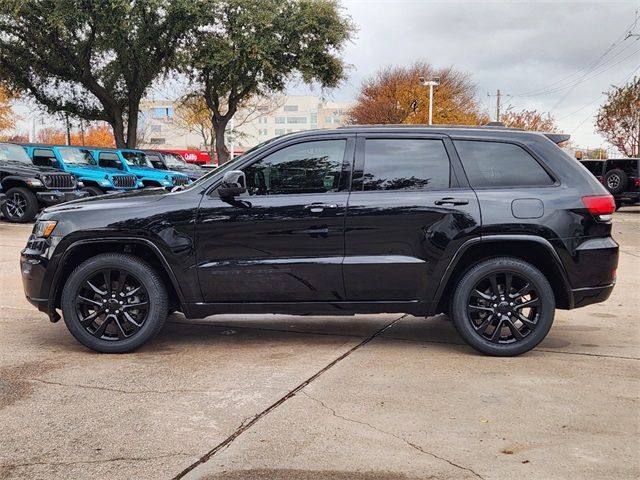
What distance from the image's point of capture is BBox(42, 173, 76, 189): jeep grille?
50.4 feet

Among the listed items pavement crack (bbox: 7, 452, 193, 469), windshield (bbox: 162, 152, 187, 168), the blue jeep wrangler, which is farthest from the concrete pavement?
windshield (bbox: 162, 152, 187, 168)

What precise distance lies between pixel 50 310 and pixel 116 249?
2.31 feet

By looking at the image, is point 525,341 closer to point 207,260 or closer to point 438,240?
point 438,240

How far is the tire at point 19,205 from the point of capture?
15188 mm

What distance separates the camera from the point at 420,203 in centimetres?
492

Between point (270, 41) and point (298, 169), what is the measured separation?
2241 cm

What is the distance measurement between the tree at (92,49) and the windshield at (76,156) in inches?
279

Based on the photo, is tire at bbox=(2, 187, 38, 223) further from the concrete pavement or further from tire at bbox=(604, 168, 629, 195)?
tire at bbox=(604, 168, 629, 195)

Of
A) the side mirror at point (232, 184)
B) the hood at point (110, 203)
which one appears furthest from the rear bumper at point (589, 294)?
the hood at point (110, 203)

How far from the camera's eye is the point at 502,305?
16.2 ft

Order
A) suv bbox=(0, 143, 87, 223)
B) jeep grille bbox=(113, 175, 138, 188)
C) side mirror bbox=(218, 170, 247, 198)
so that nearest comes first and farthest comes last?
side mirror bbox=(218, 170, 247, 198), suv bbox=(0, 143, 87, 223), jeep grille bbox=(113, 175, 138, 188)

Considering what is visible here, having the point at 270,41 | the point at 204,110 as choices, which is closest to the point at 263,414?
the point at 270,41

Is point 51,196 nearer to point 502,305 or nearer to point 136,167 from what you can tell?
point 136,167

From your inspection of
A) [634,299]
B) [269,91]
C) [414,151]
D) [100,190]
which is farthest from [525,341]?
[269,91]
